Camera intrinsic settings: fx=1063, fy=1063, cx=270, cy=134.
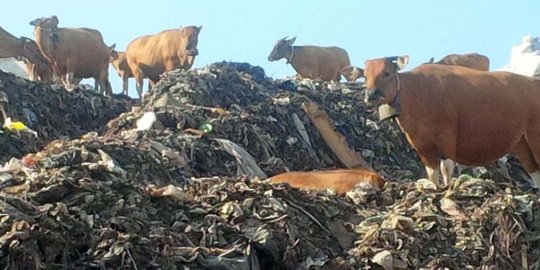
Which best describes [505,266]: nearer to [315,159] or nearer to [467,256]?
[467,256]

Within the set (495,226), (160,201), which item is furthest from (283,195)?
(495,226)

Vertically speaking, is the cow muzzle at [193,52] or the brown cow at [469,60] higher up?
the cow muzzle at [193,52]

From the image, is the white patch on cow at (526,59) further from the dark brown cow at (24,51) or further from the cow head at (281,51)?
the dark brown cow at (24,51)

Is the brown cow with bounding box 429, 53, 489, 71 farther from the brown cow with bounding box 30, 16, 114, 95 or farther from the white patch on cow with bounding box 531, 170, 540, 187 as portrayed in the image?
the white patch on cow with bounding box 531, 170, 540, 187

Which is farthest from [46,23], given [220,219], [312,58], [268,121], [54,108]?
[220,219]

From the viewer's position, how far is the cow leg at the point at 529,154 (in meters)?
10.9

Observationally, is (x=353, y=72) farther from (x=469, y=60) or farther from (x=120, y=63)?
(x=120, y=63)

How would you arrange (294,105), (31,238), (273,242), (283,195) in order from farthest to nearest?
(294,105) < (283,195) < (273,242) < (31,238)

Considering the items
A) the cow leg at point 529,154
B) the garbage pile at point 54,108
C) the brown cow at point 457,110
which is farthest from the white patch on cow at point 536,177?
the garbage pile at point 54,108

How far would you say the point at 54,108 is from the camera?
15.1 meters

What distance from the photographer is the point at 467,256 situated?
7391 mm

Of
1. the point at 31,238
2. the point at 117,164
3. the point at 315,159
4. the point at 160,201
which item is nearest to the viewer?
the point at 31,238

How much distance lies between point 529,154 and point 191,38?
516 inches

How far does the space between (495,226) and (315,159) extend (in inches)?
197
